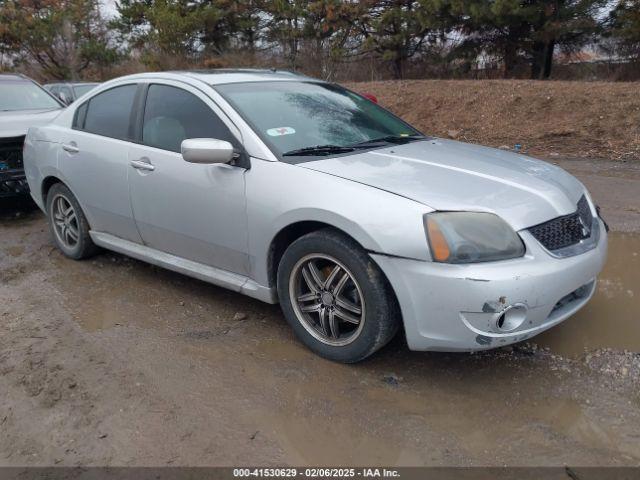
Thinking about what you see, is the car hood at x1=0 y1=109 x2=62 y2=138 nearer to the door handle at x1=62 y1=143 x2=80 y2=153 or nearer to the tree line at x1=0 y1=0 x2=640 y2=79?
the door handle at x1=62 y1=143 x2=80 y2=153

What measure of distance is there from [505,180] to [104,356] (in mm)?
2620

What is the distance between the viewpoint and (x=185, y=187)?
3822 mm

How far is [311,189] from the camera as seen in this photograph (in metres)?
3.23

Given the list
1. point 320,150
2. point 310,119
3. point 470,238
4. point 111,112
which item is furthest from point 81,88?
point 470,238

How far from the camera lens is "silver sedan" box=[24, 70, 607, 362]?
2.88m

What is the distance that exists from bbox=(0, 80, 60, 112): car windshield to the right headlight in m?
6.75

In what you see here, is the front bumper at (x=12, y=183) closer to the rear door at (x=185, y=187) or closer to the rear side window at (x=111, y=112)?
the rear side window at (x=111, y=112)

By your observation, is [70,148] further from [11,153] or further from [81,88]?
[81,88]

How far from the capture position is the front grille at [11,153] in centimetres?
650

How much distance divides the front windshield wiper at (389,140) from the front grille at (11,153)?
4581 mm

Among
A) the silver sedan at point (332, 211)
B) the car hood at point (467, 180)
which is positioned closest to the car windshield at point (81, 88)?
the silver sedan at point (332, 211)

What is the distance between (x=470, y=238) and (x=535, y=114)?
9.28 meters

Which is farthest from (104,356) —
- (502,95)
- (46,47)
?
(46,47)

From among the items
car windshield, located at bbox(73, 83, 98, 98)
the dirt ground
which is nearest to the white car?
car windshield, located at bbox(73, 83, 98, 98)
